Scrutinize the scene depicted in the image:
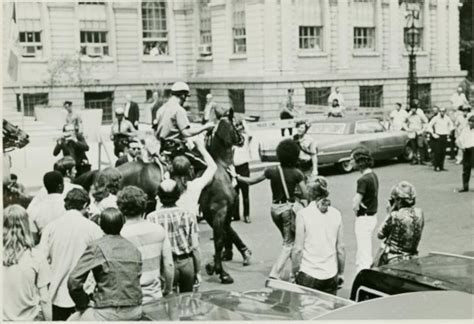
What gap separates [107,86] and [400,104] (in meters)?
9.85

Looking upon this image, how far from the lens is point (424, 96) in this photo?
14.3m

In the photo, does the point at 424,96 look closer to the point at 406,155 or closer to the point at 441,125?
the point at 441,125

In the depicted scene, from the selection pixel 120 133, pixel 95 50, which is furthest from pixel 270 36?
pixel 95 50

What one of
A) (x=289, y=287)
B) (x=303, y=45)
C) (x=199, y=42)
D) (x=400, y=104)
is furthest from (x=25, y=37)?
(x=289, y=287)

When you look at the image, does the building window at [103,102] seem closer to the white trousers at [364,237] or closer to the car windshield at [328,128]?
the car windshield at [328,128]

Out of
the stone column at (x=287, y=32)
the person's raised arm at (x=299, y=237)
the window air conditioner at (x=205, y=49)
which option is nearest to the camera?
the person's raised arm at (x=299, y=237)

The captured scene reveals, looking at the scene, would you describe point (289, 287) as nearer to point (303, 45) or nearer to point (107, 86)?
point (303, 45)

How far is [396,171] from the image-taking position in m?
13.8

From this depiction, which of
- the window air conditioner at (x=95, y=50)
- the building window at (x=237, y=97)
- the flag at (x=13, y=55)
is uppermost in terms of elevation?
the window air conditioner at (x=95, y=50)

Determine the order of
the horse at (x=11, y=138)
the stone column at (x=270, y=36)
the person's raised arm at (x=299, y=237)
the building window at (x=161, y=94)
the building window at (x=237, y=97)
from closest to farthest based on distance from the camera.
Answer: the person's raised arm at (x=299, y=237) → the horse at (x=11, y=138) → the stone column at (x=270, y=36) → the building window at (x=237, y=97) → the building window at (x=161, y=94)

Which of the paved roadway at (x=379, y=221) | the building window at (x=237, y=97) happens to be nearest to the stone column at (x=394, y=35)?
the paved roadway at (x=379, y=221)

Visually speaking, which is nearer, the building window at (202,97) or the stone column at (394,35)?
the stone column at (394,35)

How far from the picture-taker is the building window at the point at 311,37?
1365 centimetres

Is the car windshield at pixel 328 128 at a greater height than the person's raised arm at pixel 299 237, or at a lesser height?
greater
